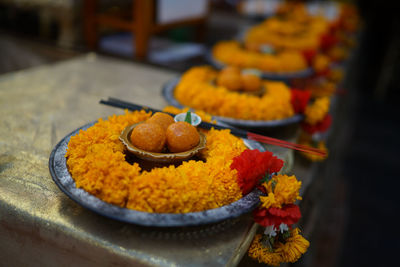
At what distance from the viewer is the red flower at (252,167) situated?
0.88m

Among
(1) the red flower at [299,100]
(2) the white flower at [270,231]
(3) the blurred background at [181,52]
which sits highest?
(1) the red flower at [299,100]

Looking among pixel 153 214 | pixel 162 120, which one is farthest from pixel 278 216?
pixel 162 120

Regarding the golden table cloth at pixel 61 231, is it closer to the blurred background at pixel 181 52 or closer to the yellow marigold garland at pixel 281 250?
the yellow marigold garland at pixel 281 250

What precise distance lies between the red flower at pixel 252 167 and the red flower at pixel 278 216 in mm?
81

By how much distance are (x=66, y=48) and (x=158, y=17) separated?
83cm

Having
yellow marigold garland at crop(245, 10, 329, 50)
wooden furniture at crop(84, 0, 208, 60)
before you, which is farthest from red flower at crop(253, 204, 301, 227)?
wooden furniture at crop(84, 0, 208, 60)

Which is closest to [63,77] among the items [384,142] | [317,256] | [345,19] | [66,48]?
[66,48]

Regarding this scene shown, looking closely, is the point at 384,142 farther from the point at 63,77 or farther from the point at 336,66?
the point at 63,77

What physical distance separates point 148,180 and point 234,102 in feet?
2.44

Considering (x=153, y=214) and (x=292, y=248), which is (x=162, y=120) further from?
(x=292, y=248)

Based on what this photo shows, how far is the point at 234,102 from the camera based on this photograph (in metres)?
1.46

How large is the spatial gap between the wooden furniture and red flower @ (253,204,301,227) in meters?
2.05

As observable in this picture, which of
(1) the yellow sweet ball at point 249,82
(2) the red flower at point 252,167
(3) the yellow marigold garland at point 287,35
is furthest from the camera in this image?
(3) the yellow marigold garland at point 287,35

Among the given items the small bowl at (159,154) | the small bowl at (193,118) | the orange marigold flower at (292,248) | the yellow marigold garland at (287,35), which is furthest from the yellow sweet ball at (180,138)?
the yellow marigold garland at (287,35)
